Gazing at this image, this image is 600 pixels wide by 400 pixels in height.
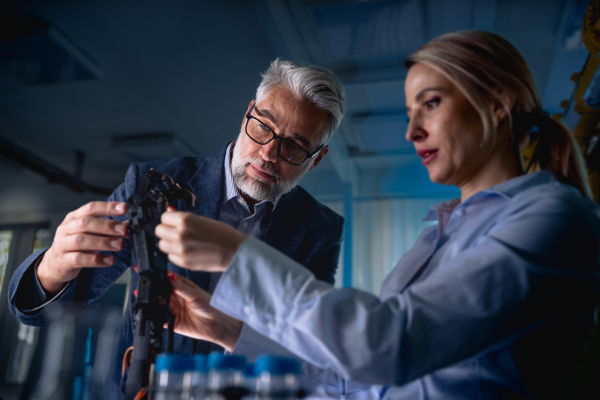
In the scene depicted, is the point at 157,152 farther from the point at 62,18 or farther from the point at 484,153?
the point at 484,153

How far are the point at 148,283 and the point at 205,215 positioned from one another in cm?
46

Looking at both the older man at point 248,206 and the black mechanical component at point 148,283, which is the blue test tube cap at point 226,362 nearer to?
the black mechanical component at point 148,283

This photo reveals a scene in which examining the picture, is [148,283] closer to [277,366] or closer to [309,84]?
[277,366]

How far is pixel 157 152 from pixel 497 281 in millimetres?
4467

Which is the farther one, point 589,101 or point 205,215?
point 589,101

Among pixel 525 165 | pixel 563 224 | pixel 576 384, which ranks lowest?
pixel 576 384

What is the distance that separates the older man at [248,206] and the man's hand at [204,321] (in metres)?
0.07

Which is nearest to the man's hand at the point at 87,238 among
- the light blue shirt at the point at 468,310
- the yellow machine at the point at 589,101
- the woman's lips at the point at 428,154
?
the light blue shirt at the point at 468,310

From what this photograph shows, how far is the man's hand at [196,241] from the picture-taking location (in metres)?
0.68

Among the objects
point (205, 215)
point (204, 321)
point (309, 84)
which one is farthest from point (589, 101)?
point (204, 321)

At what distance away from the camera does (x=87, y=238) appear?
0.95 m

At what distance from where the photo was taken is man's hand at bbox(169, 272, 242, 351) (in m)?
0.91

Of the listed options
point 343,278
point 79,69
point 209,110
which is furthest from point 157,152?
point 343,278

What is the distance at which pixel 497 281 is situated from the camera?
66cm
